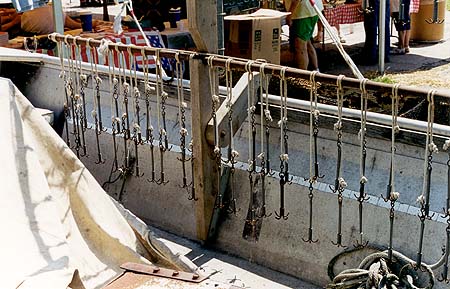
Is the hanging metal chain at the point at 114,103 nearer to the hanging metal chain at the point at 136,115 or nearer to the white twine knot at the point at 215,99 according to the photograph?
the hanging metal chain at the point at 136,115

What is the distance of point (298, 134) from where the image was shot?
170 inches

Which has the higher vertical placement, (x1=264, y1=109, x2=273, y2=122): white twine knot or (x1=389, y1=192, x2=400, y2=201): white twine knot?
(x1=264, y1=109, x2=273, y2=122): white twine knot

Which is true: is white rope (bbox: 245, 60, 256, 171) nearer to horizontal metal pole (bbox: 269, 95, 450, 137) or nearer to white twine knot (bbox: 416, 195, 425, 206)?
horizontal metal pole (bbox: 269, 95, 450, 137)

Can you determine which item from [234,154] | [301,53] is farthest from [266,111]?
[301,53]

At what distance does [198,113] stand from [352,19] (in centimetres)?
767

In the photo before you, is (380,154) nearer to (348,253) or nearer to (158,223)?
(348,253)

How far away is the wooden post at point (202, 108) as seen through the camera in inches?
169

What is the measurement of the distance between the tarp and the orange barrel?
375 inches

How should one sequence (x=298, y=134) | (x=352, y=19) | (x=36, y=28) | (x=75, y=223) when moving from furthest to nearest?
(x=352, y=19)
(x=36, y=28)
(x=298, y=134)
(x=75, y=223)

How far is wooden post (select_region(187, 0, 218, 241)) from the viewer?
4281 mm

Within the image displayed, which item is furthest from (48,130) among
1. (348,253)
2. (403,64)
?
(403,64)

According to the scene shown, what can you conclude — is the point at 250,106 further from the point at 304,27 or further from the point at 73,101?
the point at 304,27

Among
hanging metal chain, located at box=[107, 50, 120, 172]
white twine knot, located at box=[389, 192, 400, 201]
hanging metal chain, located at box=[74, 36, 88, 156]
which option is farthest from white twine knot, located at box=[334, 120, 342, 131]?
hanging metal chain, located at box=[74, 36, 88, 156]

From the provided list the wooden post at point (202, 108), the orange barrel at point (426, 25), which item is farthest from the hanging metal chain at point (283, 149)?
the orange barrel at point (426, 25)
